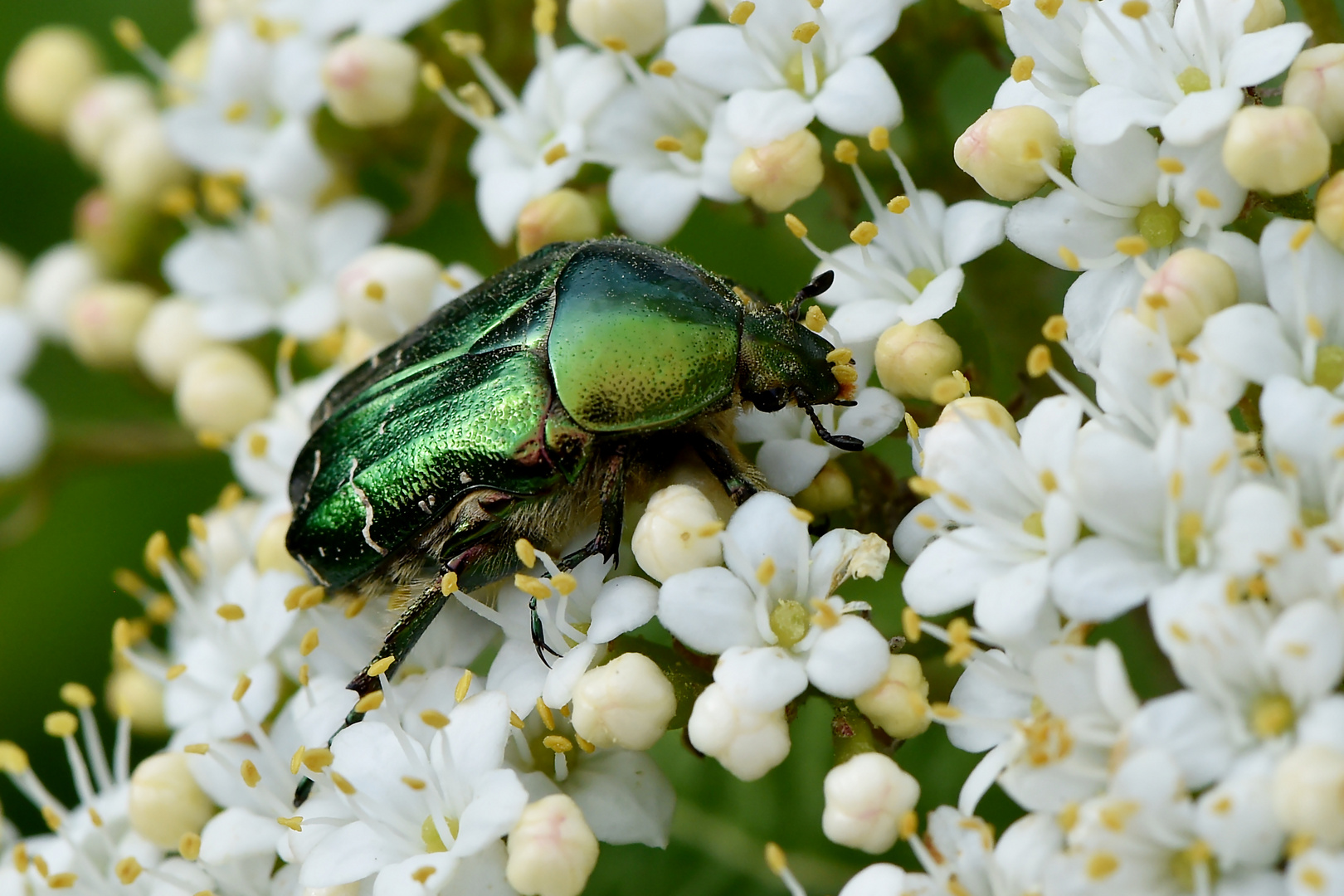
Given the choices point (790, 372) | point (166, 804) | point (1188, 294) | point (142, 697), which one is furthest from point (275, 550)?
point (1188, 294)

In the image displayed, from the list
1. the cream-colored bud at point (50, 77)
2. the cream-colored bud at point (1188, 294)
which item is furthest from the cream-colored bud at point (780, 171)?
the cream-colored bud at point (50, 77)

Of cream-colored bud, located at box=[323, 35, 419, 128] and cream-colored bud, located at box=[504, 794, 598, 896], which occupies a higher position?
cream-colored bud, located at box=[323, 35, 419, 128]

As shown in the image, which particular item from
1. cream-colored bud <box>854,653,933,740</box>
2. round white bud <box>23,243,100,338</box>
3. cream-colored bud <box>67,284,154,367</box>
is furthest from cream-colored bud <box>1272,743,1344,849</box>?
round white bud <box>23,243,100,338</box>

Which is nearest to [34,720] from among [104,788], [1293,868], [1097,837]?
[104,788]

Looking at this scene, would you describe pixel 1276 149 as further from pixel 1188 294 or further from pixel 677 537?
pixel 677 537

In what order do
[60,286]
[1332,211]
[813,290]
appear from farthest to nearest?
[60,286]
[813,290]
[1332,211]

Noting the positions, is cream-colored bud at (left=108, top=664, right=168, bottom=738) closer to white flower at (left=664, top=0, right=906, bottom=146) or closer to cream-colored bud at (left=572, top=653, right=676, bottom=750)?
cream-colored bud at (left=572, top=653, right=676, bottom=750)

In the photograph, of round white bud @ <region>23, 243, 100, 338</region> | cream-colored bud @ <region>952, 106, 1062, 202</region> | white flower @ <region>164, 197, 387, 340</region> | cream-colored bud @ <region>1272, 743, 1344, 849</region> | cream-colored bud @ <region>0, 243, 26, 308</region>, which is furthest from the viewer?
cream-colored bud @ <region>0, 243, 26, 308</region>
